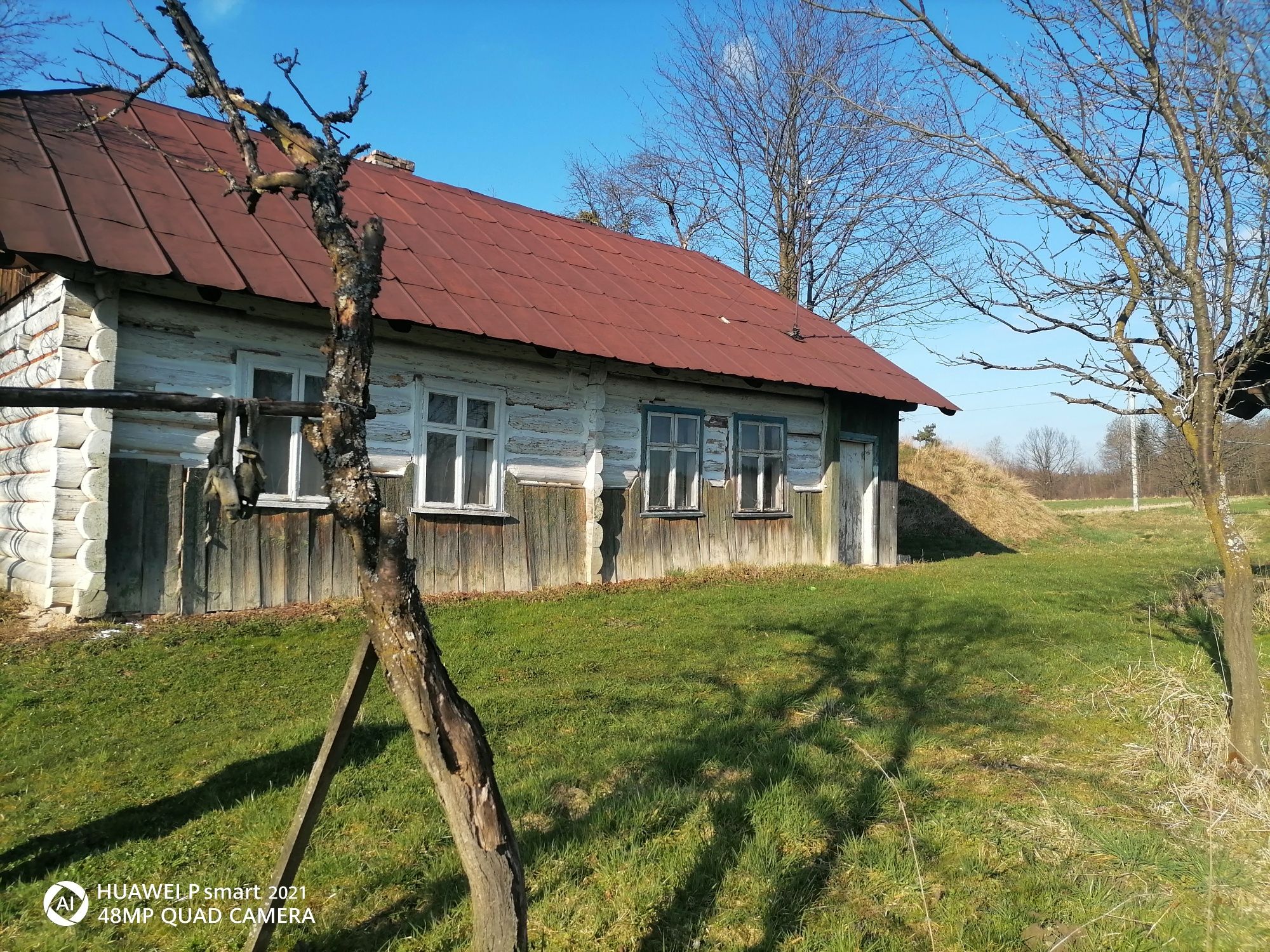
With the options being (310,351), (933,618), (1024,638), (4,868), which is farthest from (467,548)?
(4,868)

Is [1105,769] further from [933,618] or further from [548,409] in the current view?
[548,409]

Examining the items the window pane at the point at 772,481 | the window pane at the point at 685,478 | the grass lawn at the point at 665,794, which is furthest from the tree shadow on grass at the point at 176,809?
the window pane at the point at 772,481

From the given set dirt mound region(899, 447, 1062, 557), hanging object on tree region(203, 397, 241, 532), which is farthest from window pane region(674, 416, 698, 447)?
hanging object on tree region(203, 397, 241, 532)

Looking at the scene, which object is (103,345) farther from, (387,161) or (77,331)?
(387,161)

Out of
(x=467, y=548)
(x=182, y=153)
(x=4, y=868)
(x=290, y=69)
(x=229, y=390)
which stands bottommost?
(x=4, y=868)

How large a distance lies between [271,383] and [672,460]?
5600 millimetres

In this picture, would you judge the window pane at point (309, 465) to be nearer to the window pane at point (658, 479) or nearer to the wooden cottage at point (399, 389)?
the wooden cottage at point (399, 389)

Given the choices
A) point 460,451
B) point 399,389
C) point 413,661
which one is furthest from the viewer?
point 460,451

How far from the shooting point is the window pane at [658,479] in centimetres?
1212

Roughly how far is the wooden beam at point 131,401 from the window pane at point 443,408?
7088 millimetres

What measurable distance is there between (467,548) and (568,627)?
2190 mm

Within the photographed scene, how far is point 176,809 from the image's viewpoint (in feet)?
13.4

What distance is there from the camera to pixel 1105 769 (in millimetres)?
4812

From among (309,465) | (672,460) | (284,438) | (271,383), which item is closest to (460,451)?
(309,465)
